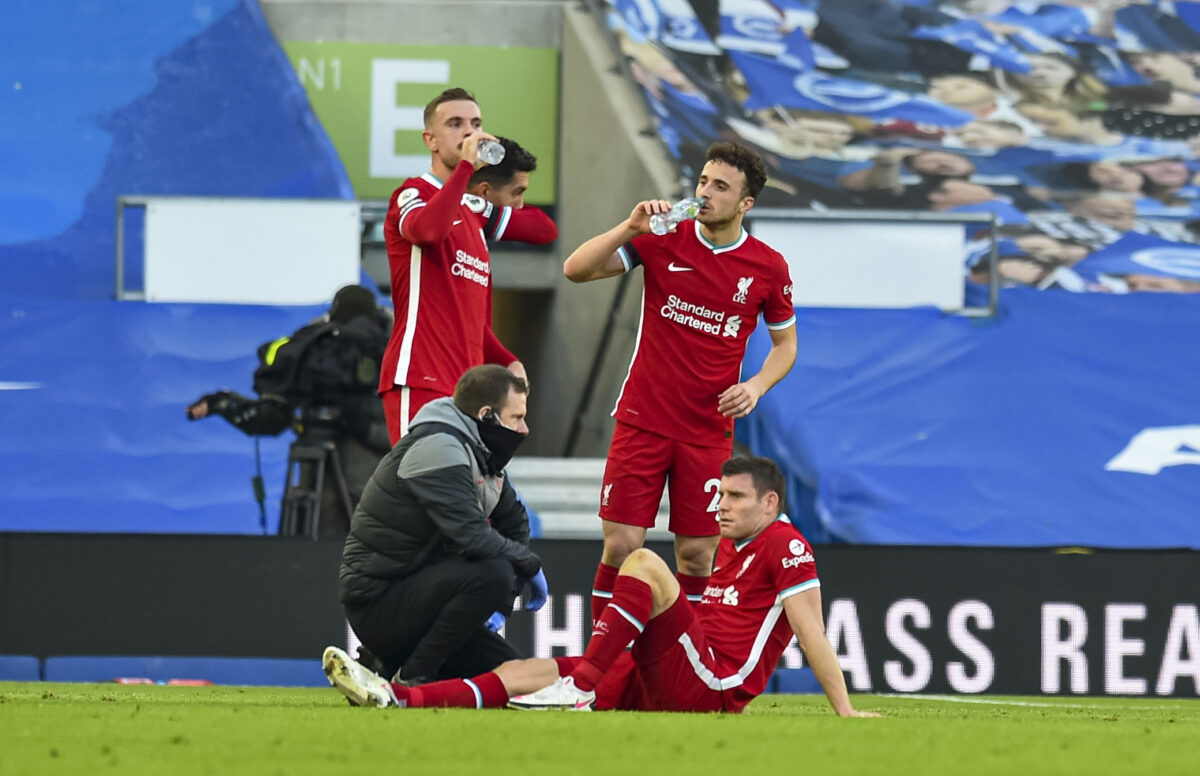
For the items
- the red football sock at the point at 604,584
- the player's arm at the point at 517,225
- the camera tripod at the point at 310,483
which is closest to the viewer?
the red football sock at the point at 604,584

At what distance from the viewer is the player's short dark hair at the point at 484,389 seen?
5.50 m

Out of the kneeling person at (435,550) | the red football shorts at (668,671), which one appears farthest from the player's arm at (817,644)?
the kneeling person at (435,550)

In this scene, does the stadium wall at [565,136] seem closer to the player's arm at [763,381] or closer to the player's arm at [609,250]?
the player's arm at [763,381]

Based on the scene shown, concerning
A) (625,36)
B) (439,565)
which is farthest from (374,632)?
(625,36)

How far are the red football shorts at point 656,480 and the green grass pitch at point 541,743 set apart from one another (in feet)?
4.43

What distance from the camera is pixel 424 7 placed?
639 inches

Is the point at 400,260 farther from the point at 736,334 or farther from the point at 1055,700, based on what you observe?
the point at 1055,700

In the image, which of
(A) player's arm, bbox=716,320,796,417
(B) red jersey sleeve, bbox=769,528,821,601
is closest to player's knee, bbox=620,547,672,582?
(B) red jersey sleeve, bbox=769,528,821,601

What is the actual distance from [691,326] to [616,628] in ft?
5.80

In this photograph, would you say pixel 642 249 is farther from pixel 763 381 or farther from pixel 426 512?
pixel 426 512

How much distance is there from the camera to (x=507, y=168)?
6793 millimetres

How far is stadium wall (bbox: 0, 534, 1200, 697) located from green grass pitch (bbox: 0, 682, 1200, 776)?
2.98 meters

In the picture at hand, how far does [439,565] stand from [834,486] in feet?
18.4

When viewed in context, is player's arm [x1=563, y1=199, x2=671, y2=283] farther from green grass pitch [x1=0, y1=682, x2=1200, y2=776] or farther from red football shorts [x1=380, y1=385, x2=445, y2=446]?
green grass pitch [x1=0, y1=682, x2=1200, y2=776]
